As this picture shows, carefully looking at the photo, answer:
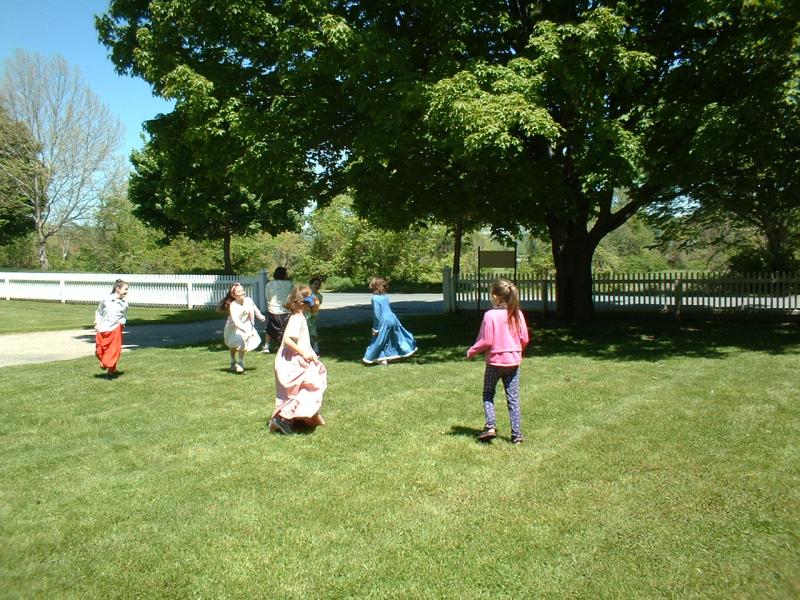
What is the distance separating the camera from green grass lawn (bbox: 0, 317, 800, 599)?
3.59m

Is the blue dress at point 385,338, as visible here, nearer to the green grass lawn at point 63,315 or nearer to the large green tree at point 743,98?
the large green tree at point 743,98

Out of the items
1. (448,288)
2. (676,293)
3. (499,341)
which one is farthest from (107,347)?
(676,293)

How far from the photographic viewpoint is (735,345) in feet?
41.9

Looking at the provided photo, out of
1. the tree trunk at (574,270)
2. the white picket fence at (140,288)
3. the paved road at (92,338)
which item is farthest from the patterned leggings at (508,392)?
the white picket fence at (140,288)

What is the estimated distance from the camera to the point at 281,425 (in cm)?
654

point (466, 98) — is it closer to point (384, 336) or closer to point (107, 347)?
point (384, 336)

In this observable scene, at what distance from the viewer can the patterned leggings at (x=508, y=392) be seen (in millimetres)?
6016

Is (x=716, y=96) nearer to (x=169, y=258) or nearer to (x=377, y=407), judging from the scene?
(x=377, y=407)

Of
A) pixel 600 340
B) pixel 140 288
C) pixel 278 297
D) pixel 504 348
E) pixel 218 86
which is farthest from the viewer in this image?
pixel 140 288

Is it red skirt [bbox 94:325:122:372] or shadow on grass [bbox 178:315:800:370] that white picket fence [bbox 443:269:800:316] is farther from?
red skirt [bbox 94:325:122:372]

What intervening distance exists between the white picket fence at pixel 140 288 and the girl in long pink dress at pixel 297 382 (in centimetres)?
1476

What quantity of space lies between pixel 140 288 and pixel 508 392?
70.7ft

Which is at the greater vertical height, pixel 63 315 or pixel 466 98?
pixel 466 98

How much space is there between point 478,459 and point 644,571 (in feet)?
6.86
